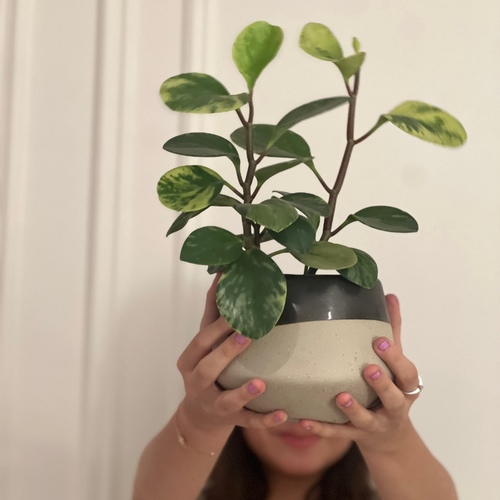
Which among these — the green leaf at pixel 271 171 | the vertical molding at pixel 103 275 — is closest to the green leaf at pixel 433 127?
the green leaf at pixel 271 171

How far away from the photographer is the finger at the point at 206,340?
0.63 metres

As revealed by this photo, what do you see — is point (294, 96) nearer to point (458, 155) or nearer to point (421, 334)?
point (458, 155)

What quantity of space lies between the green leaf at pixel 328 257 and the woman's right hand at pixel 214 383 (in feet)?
0.33

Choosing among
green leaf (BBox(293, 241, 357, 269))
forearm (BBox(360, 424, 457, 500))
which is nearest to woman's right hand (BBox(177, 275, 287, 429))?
green leaf (BBox(293, 241, 357, 269))

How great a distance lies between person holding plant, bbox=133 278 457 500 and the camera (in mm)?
596

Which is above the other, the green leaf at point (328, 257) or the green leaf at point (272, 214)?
the green leaf at point (272, 214)

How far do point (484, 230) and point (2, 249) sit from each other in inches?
34.2

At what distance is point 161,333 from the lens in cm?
103

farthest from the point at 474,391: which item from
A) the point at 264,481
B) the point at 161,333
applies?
the point at 161,333

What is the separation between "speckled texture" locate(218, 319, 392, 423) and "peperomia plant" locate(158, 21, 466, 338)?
0.06 metres

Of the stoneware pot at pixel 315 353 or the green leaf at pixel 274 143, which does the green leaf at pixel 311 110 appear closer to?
the green leaf at pixel 274 143

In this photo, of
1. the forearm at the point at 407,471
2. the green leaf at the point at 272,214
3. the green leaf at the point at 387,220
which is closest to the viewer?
the green leaf at the point at 272,214

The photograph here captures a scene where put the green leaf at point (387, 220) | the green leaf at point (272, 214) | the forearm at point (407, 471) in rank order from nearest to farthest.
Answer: the green leaf at point (272, 214), the green leaf at point (387, 220), the forearm at point (407, 471)

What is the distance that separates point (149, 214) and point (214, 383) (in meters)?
0.48
